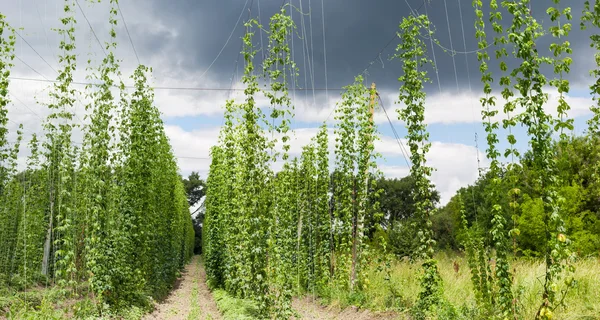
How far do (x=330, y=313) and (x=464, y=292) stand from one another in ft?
12.3

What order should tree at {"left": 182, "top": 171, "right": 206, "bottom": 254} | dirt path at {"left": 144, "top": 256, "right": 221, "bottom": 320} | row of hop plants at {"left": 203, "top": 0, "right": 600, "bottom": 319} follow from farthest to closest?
tree at {"left": 182, "top": 171, "right": 206, "bottom": 254} < dirt path at {"left": 144, "top": 256, "right": 221, "bottom": 320} < row of hop plants at {"left": 203, "top": 0, "right": 600, "bottom": 319}

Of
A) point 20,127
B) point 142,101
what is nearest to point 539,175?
point 142,101

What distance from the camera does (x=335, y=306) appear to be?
12.0 metres

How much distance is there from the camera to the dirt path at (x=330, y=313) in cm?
952

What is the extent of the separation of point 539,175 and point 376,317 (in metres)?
4.84

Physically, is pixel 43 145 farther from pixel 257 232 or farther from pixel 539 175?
pixel 539 175

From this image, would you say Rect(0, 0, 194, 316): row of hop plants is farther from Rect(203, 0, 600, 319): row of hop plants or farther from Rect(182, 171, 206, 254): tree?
Rect(182, 171, 206, 254): tree

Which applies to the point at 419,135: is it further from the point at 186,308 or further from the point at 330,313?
the point at 186,308

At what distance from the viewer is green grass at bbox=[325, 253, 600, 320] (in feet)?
20.2

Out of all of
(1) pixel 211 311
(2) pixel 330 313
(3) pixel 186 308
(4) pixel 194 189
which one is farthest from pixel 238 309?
(4) pixel 194 189

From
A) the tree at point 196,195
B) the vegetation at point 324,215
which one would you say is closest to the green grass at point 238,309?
the vegetation at point 324,215

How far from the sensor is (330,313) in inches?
454

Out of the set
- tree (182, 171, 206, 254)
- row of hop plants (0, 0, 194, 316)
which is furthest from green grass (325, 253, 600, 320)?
tree (182, 171, 206, 254)

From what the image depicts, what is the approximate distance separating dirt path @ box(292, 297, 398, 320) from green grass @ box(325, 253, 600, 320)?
21cm
